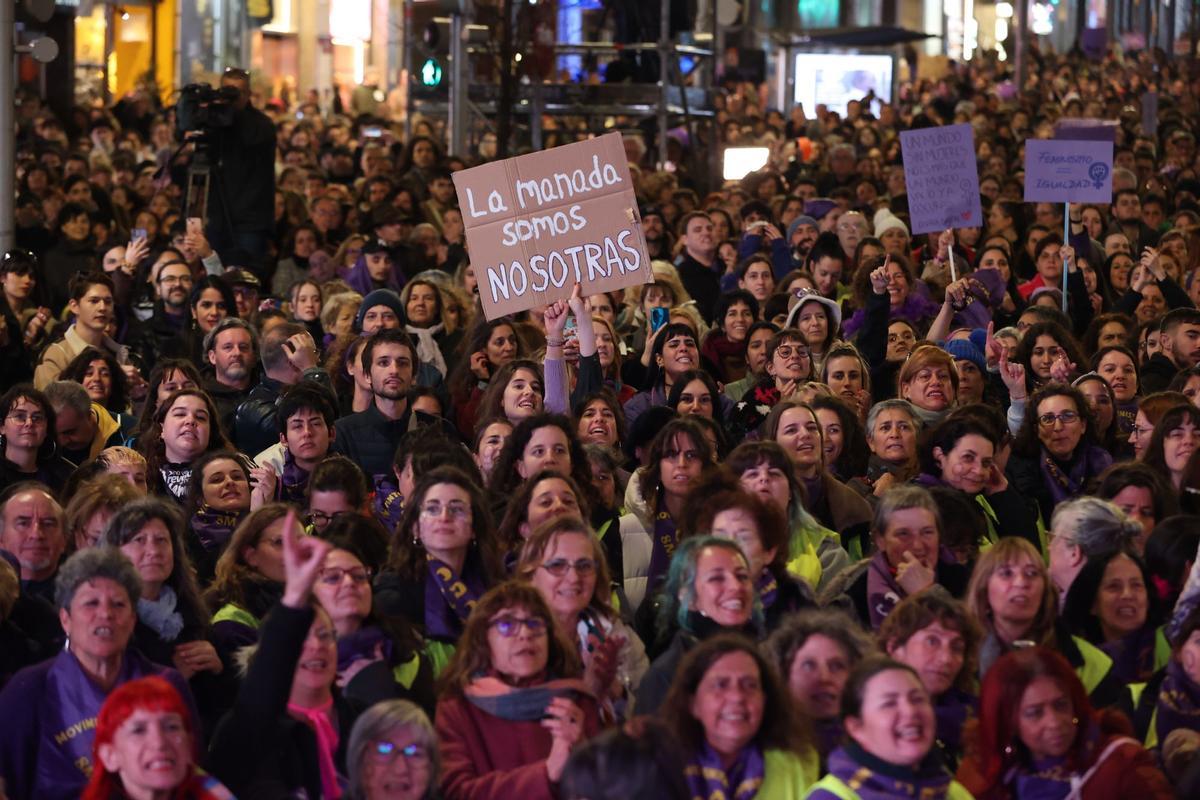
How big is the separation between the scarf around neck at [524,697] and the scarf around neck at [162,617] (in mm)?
1038

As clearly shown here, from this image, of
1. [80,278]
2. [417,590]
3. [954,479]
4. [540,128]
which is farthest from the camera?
[540,128]

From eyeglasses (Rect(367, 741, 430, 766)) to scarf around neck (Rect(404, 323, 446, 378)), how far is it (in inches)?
242

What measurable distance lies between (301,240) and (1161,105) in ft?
59.4

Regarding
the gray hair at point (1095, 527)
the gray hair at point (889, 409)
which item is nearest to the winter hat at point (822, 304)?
the gray hair at point (889, 409)

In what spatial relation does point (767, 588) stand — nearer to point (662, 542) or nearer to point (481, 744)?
point (662, 542)

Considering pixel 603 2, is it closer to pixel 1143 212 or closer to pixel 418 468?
pixel 1143 212

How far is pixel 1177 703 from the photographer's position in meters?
6.39

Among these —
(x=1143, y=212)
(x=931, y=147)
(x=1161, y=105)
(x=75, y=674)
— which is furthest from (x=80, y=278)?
(x=1161, y=105)

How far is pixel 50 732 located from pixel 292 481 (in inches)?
121

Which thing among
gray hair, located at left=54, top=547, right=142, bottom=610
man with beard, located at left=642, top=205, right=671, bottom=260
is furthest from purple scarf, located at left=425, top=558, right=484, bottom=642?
man with beard, located at left=642, top=205, right=671, bottom=260

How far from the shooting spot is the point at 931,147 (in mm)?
13836

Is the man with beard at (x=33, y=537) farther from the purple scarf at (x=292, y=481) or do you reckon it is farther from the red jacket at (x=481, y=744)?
the red jacket at (x=481, y=744)

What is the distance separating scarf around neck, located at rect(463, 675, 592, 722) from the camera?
6156mm

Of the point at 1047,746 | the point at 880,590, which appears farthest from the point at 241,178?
the point at 1047,746
